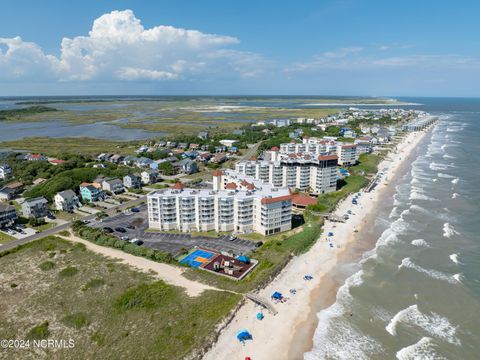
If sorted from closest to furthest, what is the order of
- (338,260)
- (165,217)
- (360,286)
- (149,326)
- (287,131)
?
(149,326) < (360,286) < (338,260) < (165,217) < (287,131)

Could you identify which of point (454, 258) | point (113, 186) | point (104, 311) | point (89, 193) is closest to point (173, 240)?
point (104, 311)

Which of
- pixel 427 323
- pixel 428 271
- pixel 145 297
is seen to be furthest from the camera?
pixel 428 271

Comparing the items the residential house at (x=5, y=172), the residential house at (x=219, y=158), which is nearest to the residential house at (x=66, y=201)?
the residential house at (x=5, y=172)

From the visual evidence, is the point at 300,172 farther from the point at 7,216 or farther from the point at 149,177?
the point at 7,216

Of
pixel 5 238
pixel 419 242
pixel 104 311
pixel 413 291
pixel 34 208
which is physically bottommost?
pixel 413 291

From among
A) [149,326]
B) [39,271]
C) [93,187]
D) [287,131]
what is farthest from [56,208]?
[287,131]

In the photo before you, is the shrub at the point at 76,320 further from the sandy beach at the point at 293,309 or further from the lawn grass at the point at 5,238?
the lawn grass at the point at 5,238

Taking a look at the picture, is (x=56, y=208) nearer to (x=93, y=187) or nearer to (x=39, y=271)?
(x=93, y=187)

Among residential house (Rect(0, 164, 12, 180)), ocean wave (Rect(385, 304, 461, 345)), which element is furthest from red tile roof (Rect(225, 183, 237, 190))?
residential house (Rect(0, 164, 12, 180))
